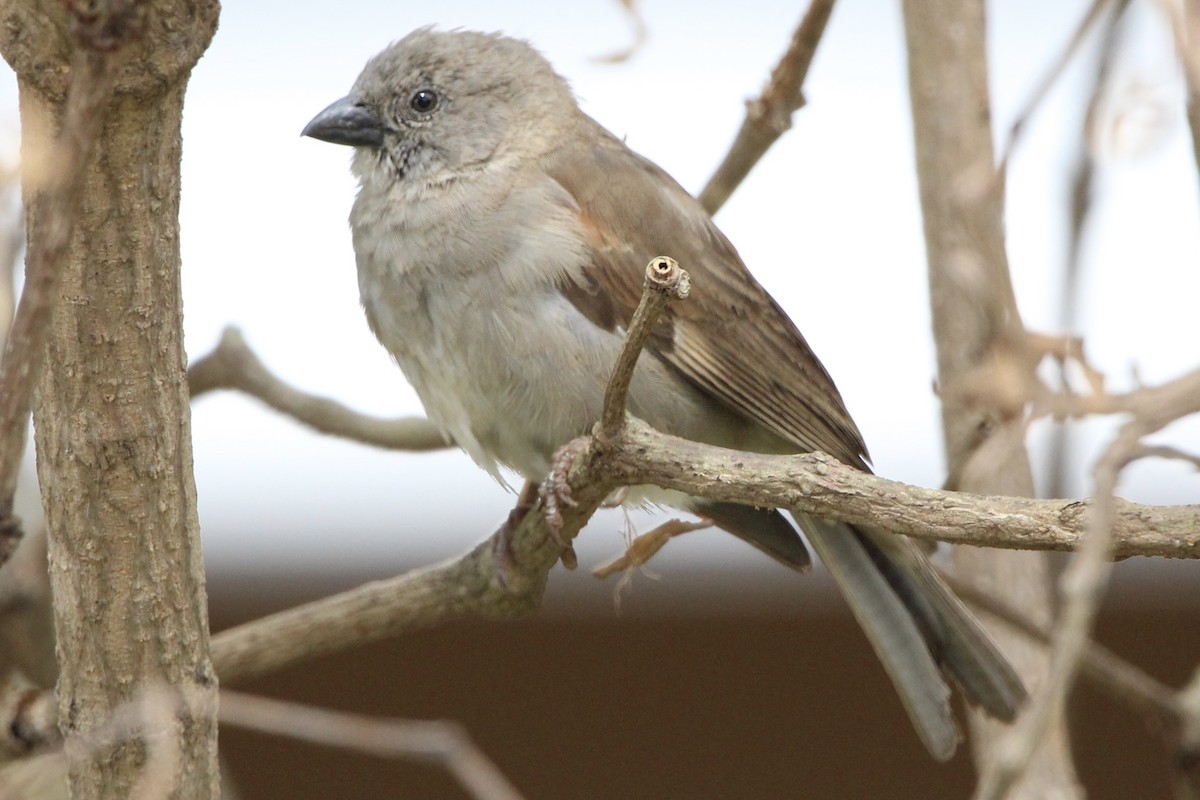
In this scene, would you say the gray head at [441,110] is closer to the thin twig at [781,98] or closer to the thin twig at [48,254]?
the thin twig at [781,98]

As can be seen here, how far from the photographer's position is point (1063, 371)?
264 centimetres

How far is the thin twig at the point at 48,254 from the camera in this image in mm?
1406

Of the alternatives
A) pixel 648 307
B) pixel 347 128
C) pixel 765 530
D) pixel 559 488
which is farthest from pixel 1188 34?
pixel 347 128

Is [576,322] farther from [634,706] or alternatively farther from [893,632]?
[634,706]

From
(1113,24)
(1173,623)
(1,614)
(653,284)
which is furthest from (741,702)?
(653,284)

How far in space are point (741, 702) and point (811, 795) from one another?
0.41m

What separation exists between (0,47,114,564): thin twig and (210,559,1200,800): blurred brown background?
367cm

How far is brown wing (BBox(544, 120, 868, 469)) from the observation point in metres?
3.50

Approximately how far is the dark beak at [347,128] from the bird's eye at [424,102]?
0.35 ft

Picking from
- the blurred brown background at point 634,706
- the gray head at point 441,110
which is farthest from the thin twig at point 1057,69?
the blurred brown background at point 634,706

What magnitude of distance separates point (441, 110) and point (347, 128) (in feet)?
0.85

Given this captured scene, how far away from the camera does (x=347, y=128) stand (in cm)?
391

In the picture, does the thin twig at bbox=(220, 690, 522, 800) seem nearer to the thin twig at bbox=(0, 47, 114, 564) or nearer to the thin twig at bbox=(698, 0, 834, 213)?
the thin twig at bbox=(0, 47, 114, 564)

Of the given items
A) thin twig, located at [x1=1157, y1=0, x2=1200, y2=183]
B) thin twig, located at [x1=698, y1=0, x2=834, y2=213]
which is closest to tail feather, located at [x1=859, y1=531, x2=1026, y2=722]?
thin twig, located at [x1=698, y1=0, x2=834, y2=213]
